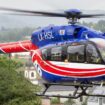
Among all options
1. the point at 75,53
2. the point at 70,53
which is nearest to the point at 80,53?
the point at 75,53

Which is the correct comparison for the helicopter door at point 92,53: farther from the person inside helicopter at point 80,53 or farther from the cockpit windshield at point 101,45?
the cockpit windshield at point 101,45

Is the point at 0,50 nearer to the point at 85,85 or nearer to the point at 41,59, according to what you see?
the point at 41,59

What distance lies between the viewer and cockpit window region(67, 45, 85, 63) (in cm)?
1819

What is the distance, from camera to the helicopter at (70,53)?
18.1m

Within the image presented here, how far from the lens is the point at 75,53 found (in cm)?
1827

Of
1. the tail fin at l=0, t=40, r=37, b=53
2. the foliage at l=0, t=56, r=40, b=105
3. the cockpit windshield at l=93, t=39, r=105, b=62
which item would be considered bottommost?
the foliage at l=0, t=56, r=40, b=105

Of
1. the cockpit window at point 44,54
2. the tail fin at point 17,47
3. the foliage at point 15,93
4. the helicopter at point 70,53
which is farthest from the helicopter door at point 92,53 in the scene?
the foliage at point 15,93

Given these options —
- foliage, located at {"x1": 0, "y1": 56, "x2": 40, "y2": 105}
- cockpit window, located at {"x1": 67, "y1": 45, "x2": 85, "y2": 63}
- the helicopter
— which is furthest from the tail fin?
foliage, located at {"x1": 0, "y1": 56, "x2": 40, "y2": 105}

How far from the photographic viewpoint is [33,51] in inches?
781

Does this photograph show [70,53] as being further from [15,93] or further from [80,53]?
[15,93]

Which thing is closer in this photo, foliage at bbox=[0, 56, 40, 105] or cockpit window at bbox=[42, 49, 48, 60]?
cockpit window at bbox=[42, 49, 48, 60]

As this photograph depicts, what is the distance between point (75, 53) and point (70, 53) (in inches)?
7.8

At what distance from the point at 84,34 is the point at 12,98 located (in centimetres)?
1780

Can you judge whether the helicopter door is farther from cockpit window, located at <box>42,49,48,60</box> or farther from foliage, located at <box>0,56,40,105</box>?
foliage, located at <box>0,56,40,105</box>
